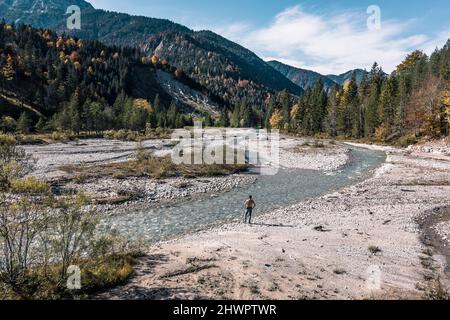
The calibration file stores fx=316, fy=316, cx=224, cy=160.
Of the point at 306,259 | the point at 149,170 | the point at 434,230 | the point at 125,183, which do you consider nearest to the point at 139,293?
the point at 306,259

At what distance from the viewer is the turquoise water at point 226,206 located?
22.2 metres

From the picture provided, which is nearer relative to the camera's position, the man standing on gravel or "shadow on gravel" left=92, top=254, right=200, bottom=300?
"shadow on gravel" left=92, top=254, right=200, bottom=300

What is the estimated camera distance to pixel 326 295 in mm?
12570

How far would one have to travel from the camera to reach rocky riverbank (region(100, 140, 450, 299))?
12.7 meters

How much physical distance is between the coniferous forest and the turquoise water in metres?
47.2

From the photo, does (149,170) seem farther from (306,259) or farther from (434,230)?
(434,230)

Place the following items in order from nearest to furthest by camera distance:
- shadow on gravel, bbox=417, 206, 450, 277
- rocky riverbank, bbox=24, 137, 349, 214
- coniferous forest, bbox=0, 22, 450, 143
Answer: shadow on gravel, bbox=417, 206, 450, 277, rocky riverbank, bbox=24, 137, 349, 214, coniferous forest, bbox=0, 22, 450, 143

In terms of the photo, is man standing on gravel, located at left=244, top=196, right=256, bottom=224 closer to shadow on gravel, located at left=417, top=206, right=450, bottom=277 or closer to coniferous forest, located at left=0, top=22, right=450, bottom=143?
shadow on gravel, located at left=417, top=206, right=450, bottom=277

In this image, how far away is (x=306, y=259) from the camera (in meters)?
16.2

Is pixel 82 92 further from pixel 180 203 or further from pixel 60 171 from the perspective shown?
pixel 180 203

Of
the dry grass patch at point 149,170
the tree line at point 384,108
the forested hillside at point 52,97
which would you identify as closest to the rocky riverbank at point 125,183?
the dry grass patch at point 149,170

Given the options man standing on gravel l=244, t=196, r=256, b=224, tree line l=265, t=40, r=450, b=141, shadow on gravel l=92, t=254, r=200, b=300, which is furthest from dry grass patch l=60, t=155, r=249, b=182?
tree line l=265, t=40, r=450, b=141

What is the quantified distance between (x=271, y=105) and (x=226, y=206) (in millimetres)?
134285

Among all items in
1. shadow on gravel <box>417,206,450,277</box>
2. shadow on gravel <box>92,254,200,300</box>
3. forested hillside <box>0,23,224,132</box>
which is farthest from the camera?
forested hillside <box>0,23,224,132</box>
